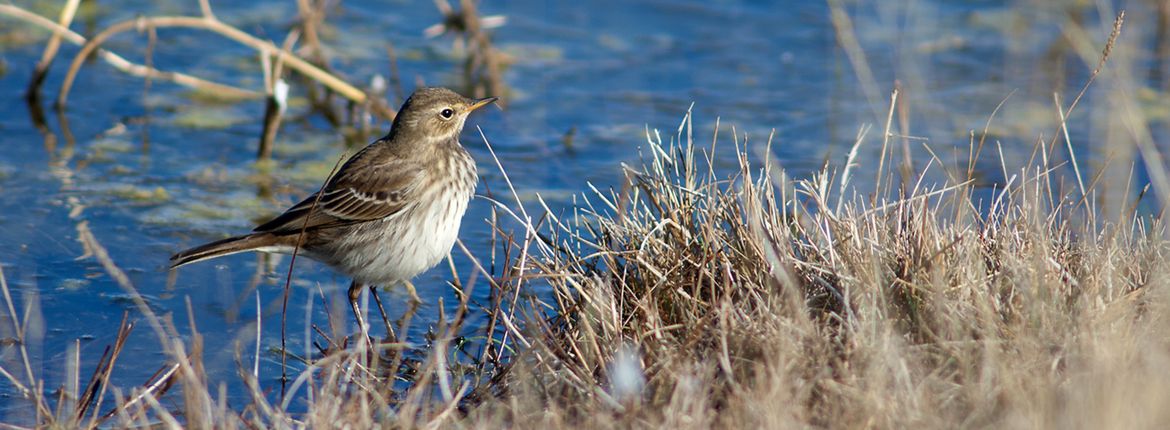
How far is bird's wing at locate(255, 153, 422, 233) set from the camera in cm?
672

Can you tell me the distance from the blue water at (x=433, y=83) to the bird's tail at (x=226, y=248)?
0.33 meters

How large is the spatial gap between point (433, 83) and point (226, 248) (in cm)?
407

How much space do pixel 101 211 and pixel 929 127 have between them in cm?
558

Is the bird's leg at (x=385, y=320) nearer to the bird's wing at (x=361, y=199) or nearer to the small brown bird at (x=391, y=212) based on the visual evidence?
the small brown bird at (x=391, y=212)

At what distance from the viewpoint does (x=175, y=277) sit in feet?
24.2

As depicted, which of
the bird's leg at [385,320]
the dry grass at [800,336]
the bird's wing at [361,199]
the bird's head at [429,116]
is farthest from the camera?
the bird's head at [429,116]

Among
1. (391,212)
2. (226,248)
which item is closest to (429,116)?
(391,212)

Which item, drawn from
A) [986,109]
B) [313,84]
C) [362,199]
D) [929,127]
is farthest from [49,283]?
[986,109]

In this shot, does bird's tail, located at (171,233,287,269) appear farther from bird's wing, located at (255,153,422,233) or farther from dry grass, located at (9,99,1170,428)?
dry grass, located at (9,99,1170,428)

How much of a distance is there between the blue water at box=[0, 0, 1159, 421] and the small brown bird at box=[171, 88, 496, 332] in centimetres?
35

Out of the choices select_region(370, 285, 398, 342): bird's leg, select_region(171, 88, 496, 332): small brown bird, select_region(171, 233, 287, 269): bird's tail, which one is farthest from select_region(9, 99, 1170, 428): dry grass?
select_region(171, 233, 287, 269): bird's tail

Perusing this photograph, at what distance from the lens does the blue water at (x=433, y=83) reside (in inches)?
279

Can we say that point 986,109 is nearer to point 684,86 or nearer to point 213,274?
point 684,86

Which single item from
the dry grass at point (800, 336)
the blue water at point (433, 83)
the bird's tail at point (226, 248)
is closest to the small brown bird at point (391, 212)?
the bird's tail at point (226, 248)
